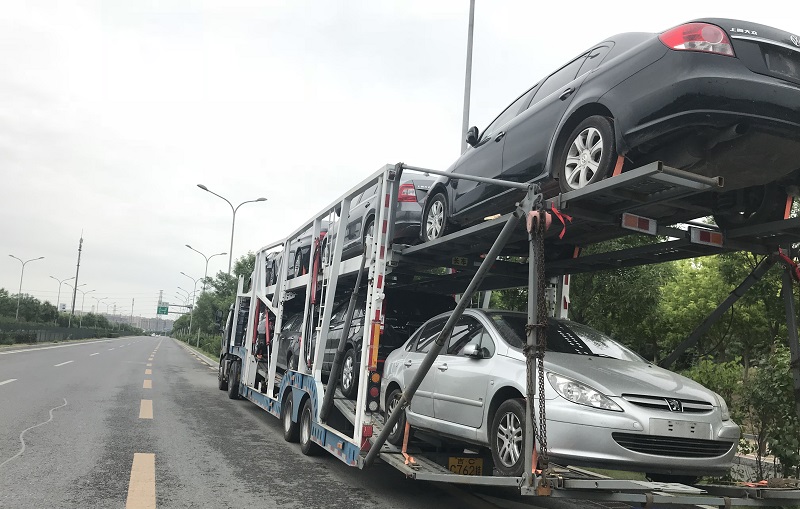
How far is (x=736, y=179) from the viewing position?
14.5 feet

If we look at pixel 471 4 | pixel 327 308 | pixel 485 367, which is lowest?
pixel 485 367

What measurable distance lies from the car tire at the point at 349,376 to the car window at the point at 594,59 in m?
3.97

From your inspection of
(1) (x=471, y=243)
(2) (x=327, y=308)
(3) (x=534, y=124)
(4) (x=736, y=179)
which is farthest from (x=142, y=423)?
(4) (x=736, y=179)

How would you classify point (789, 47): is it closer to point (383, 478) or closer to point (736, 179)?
point (736, 179)

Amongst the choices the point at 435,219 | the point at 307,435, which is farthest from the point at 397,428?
the point at 435,219

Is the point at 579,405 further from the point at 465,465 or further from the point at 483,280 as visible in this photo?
the point at 483,280

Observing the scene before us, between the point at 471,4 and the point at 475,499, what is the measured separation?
977cm

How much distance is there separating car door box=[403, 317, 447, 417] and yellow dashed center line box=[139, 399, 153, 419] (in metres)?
5.81

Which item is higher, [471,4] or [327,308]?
[471,4]

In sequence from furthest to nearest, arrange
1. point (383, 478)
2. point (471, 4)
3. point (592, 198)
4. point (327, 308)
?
point (471, 4) → point (327, 308) → point (383, 478) → point (592, 198)

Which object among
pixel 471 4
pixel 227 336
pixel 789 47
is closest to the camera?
pixel 789 47

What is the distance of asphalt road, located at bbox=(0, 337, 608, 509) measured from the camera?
18.7ft

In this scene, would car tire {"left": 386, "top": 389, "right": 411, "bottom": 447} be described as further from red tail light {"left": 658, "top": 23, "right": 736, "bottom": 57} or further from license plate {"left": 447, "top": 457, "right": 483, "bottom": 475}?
red tail light {"left": 658, "top": 23, "right": 736, "bottom": 57}

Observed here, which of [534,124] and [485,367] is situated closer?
[485,367]
